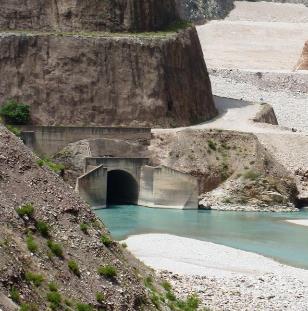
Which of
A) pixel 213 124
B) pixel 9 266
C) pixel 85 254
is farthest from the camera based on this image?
pixel 213 124

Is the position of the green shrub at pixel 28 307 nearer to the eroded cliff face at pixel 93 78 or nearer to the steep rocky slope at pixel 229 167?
the steep rocky slope at pixel 229 167

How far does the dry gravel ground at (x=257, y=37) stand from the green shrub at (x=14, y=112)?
49.4 meters

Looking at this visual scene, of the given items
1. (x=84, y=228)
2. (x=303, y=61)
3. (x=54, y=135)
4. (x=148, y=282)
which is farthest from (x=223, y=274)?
(x=303, y=61)

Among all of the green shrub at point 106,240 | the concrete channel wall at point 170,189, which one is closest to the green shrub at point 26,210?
the green shrub at point 106,240

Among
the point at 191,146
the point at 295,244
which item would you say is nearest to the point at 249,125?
the point at 191,146

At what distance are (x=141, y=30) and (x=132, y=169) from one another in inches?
529

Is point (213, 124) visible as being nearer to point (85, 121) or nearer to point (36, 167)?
point (85, 121)

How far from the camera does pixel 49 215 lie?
22094mm

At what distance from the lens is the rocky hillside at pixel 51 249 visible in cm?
1948

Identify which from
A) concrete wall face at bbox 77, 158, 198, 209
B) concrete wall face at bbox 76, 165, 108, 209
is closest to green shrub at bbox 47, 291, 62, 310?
concrete wall face at bbox 76, 165, 108, 209

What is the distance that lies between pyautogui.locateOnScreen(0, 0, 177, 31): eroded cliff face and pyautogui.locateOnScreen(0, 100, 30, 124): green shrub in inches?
244

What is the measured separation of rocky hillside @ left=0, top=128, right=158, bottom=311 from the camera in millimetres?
19484

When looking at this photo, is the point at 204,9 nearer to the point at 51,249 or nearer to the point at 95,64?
the point at 95,64

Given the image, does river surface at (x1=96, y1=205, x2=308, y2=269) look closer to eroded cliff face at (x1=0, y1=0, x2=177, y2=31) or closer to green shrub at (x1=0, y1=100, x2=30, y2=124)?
green shrub at (x1=0, y1=100, x2=30, y2=124)
